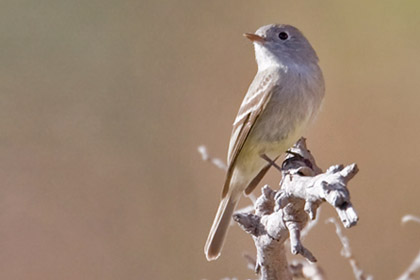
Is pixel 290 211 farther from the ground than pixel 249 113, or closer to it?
closer to it

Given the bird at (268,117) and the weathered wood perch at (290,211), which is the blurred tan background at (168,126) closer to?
the bird at (268,117)

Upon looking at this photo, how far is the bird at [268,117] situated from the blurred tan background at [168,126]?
36cm

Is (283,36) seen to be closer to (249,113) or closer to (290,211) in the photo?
(249,113)

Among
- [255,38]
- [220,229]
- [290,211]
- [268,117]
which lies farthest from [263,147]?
[290,211]

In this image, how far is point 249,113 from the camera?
282 cm

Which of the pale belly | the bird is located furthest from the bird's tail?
the pale belly

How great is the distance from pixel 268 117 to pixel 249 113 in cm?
8

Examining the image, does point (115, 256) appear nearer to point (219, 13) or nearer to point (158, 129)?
point (158, 129)

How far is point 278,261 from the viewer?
6.86ft

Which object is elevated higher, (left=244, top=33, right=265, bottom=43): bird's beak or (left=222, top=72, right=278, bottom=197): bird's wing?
(left=244, top=33, right=265, bottom=43): bird's beak

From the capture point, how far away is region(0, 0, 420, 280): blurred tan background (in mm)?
3273

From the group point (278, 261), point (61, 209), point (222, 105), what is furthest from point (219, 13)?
point (278, 261)

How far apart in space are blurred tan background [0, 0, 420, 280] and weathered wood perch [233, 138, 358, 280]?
93 centimetres

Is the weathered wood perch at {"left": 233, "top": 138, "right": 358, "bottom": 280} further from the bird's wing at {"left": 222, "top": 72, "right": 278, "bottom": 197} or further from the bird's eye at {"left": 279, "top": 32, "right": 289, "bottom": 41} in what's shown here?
the bird's eye at {"left": 279, "top": 32, "right": 289, "bottom": 41}
